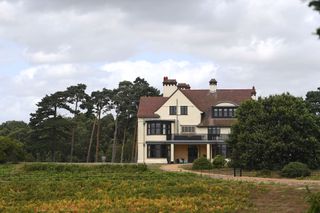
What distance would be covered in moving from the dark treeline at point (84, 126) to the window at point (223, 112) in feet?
55.2

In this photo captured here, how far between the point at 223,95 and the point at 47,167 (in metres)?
26.9

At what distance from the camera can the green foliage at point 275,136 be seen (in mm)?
38594

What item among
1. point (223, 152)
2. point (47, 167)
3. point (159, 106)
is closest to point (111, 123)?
point (159, 106)

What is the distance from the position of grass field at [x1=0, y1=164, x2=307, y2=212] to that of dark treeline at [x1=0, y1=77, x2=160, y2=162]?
121 ft

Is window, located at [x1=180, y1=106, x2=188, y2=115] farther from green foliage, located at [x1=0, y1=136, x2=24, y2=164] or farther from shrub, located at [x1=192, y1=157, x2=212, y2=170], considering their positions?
green foliage, located at [x1=0, y1=136, x2=24, y2=164]

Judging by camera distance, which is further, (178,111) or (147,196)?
(178,111)

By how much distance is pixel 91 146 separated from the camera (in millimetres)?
76750

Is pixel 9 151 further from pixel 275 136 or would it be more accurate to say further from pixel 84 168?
pixel 275 136

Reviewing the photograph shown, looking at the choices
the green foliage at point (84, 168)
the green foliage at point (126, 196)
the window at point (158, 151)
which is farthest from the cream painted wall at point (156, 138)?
the green foliage at point (126, 196)

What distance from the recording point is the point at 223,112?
57.9 m

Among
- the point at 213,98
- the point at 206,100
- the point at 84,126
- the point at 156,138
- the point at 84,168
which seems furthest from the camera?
the point at 84,126

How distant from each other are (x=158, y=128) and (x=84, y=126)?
85.7ft

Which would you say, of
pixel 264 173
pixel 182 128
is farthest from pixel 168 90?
pixel 264 173

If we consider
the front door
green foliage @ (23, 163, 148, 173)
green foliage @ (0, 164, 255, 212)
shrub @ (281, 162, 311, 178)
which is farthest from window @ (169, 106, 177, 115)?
green foliage @ (0, 164, 255, 212)
